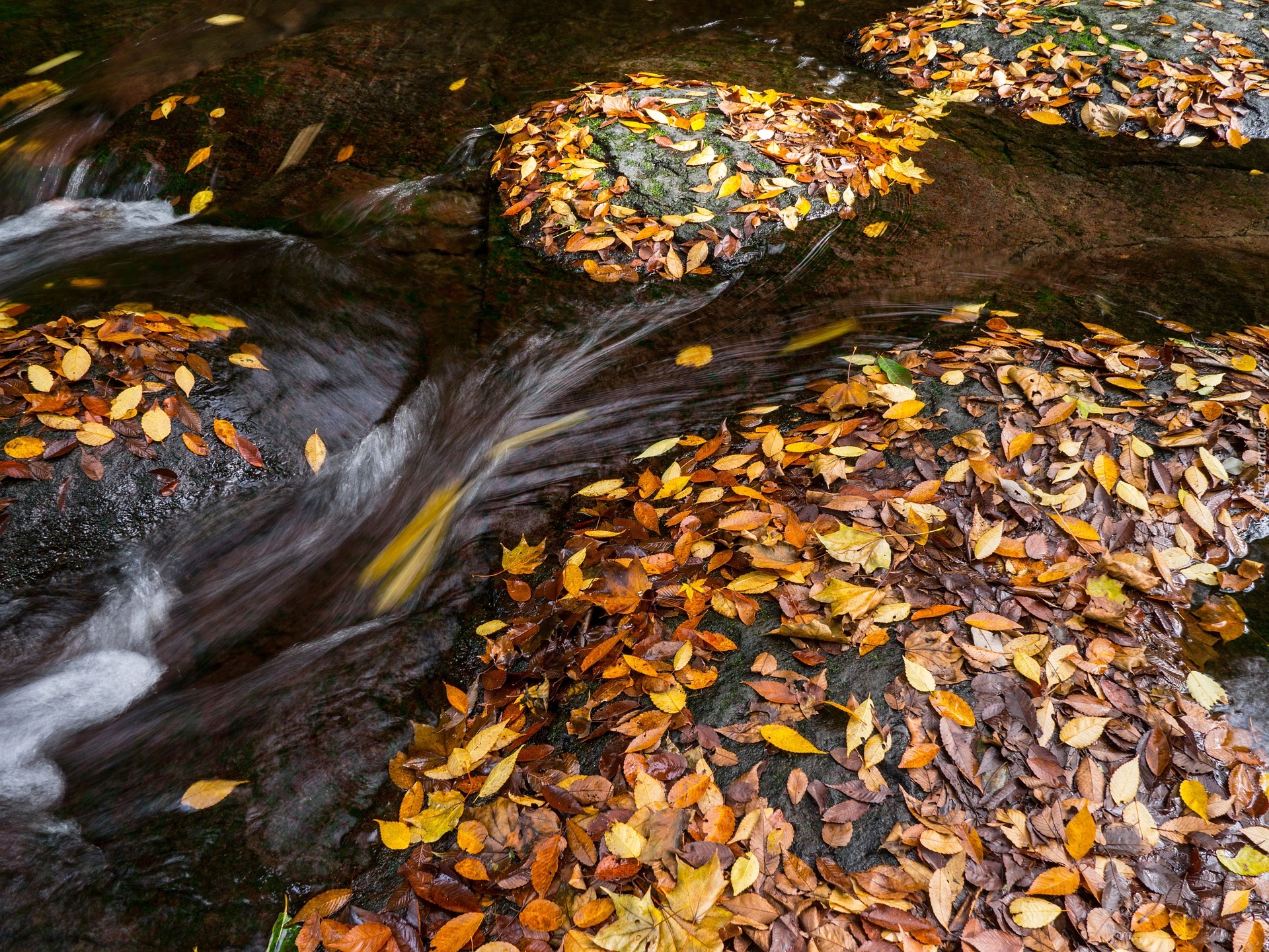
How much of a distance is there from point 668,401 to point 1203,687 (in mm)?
2585

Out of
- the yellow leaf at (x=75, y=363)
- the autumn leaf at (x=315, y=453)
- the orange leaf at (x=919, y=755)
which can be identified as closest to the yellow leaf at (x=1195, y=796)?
the orange leaf at (x=919, y=755)

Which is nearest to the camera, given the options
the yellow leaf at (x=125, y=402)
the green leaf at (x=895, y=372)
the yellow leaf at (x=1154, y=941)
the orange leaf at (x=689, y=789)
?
the yellow leaf at (x=1154, y=941)

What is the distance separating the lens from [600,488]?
3.66m

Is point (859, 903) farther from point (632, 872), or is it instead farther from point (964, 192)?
point (964, 192)

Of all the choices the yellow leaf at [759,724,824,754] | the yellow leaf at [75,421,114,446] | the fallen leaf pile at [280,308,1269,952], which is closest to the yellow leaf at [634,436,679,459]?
the fallen leaf pile at [280,308,1269,952]

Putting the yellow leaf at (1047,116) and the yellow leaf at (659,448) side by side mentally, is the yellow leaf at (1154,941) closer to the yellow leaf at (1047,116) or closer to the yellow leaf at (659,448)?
the yellow leaf at (659,448)

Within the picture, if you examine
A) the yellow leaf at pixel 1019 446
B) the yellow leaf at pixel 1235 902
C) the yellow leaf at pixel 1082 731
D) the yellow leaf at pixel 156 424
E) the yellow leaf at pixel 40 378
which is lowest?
the yellow leaf at pixel 1235 902

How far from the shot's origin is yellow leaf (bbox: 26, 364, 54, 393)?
3.56 m

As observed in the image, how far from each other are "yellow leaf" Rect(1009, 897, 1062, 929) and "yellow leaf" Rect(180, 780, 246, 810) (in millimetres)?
2585

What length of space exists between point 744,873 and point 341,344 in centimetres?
347

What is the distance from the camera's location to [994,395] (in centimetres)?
355

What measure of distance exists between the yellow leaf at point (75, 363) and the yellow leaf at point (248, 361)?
63 centimetres

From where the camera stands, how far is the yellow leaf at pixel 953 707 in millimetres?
2439

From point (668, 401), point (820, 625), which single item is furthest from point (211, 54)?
point (820, 625)
